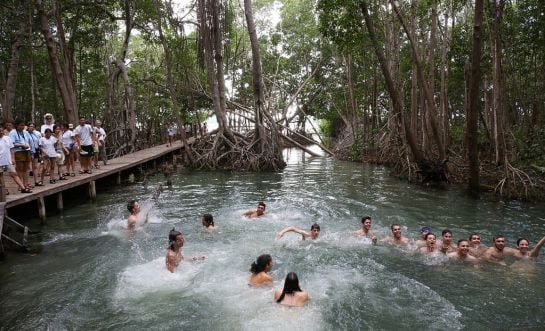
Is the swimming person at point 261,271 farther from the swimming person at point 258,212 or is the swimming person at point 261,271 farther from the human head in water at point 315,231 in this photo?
the swimming person at point 258,212

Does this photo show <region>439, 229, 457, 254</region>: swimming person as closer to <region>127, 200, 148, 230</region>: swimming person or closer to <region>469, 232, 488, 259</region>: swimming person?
<region>469, 232, 488, 259</region>: swimming person

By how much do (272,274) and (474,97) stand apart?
8.31 metres

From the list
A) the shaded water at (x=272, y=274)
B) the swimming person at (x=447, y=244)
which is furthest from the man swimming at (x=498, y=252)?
the swimming person at (x=447, y=244)

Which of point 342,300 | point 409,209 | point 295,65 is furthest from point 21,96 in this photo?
point 342,300

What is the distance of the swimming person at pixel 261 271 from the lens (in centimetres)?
636

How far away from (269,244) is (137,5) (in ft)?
48.0

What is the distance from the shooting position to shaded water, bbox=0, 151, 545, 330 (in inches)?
222

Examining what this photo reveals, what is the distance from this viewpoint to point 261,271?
6438 mm

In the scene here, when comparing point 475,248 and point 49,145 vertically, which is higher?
point 49,145

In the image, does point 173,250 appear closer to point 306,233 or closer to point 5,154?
point 306,233

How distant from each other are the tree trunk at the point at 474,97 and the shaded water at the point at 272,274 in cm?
→ 110

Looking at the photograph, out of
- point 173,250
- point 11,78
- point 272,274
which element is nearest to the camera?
point 173,250

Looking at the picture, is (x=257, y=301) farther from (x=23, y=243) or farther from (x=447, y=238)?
(x=23, y=243)

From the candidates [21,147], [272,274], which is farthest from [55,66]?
[272,274]
